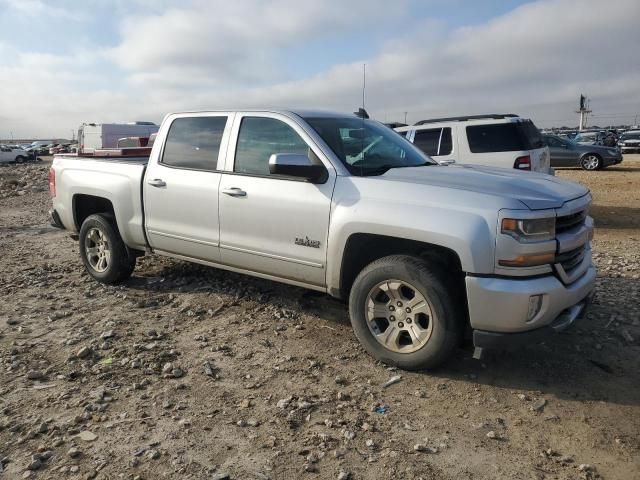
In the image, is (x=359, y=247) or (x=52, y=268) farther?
(x=52, y=268)

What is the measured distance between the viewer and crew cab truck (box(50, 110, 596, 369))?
328 centimetres

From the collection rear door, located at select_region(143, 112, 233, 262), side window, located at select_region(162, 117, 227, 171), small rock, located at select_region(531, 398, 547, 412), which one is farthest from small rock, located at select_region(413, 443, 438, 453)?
side window, located at select_region(162, 117, 227, 171)

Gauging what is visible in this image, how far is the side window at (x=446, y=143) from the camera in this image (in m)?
9.48

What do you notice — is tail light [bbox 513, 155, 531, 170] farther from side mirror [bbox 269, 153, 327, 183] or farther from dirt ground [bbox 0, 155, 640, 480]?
A: side mirror [bbox 269, 153, 327, 183]

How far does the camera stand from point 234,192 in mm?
4457

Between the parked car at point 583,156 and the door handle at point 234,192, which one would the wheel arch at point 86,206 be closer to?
the door handle at point 234,192

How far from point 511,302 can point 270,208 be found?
1986 mm

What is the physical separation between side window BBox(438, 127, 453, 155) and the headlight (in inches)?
251

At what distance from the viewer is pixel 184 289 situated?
559cm

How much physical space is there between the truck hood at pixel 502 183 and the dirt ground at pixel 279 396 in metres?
1.25

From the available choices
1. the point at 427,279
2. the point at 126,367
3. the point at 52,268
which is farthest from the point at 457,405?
the point at 52,268

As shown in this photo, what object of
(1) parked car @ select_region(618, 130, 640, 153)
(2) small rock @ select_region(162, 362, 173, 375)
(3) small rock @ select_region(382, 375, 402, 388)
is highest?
(1) parked car @ select_region(618, 130, 640, 153)

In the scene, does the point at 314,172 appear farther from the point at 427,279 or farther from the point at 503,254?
the point at 503,254

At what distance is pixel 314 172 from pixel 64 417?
230cm
